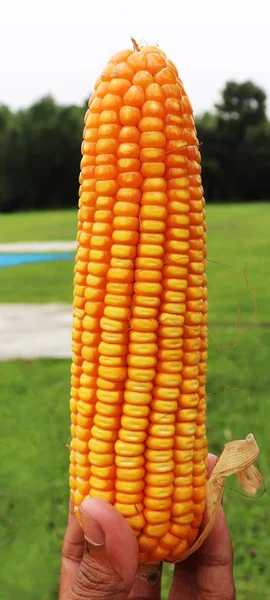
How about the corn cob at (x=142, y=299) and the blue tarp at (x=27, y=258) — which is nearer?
the corn cob at (x=142, y=299)

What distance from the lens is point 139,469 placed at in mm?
1625

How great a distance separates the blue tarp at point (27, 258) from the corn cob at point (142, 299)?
45.0ft

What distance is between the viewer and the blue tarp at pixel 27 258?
51.1 ft

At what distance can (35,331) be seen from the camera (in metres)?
8.16

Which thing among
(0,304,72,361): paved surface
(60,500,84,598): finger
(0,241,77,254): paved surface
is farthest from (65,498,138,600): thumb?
(0,241,77,254): paved surface

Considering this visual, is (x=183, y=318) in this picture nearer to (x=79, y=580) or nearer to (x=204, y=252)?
(x=204, y=252)

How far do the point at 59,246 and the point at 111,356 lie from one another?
1799 cm

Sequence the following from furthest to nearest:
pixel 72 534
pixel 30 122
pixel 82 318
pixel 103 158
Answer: pixel 30 122 < pixel 72 534 < pixel 82 318 < pixel 103 158

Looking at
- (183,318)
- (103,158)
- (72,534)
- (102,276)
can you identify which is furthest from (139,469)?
(103,158)

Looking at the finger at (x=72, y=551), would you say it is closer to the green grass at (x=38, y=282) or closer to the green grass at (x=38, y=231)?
the green grass at (x=38, y=282)

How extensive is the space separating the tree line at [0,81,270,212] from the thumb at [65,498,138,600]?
45470mm

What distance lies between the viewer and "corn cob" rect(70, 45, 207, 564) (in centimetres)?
156

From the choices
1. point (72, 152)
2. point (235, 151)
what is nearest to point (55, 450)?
point (72, 152)

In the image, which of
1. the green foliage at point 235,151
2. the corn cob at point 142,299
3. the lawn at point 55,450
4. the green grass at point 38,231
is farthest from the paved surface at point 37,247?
the green foliage at point 235,151
